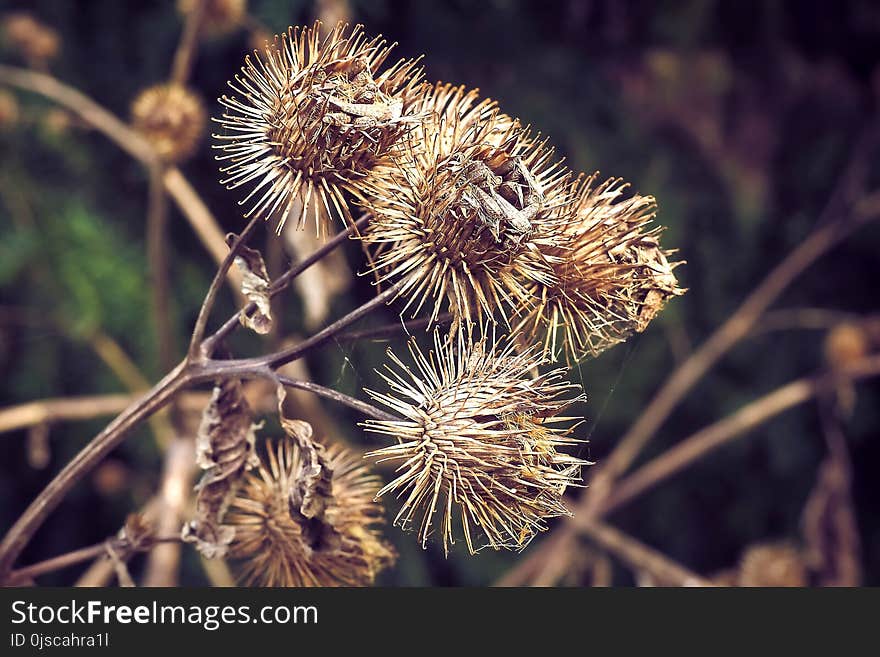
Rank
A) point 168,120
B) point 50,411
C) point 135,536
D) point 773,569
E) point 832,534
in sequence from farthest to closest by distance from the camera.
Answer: point 832,534
point 773,569
point 50,411
point 168,120
point 135,536

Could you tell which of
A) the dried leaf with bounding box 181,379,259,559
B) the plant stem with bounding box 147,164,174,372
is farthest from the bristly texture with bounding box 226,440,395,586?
the plant stem with bounding box 147,164,174,372

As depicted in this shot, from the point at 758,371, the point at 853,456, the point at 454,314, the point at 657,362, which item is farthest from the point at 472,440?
the point at 853,456

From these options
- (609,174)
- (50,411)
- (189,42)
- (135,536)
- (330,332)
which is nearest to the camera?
(330,332)

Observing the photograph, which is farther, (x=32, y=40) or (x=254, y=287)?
(x=32, y=40)

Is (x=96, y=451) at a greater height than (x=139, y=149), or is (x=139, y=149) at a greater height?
(x=139, y=149)

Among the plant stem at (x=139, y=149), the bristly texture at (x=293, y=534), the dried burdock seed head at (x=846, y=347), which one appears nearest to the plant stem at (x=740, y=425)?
the dried burdock seed head at (x=846, y=347)

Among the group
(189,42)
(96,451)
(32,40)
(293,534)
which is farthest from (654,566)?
(32,40)

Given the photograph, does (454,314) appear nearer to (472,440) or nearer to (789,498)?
(472,440)

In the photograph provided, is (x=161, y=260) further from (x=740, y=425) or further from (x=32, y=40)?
(x=740, y=425)

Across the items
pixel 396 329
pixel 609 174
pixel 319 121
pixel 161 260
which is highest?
pixel 609 174
